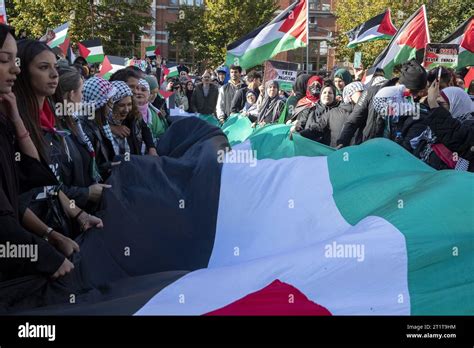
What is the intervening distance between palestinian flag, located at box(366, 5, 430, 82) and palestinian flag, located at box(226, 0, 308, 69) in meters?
1.59

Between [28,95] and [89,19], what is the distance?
112 feet

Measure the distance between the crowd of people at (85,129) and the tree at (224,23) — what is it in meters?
37.5

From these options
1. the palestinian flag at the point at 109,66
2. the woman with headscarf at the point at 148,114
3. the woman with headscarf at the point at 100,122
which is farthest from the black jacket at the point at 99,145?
the palestinian flag at the point at 109,66

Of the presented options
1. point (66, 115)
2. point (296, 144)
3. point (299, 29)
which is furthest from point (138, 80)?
point (299, 29)

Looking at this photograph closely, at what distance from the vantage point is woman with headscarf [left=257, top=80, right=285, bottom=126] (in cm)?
1102

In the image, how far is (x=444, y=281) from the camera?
3262 millimetres

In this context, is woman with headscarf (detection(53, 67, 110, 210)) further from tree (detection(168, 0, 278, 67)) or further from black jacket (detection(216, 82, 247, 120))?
tree (detection(168, 0, 278, 67))

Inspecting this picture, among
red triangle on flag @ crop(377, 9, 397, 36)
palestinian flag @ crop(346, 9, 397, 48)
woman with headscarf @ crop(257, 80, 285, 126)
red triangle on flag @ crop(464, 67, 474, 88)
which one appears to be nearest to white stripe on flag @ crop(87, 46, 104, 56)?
woman with headscarf @ crop(257, 80, 285, 126)

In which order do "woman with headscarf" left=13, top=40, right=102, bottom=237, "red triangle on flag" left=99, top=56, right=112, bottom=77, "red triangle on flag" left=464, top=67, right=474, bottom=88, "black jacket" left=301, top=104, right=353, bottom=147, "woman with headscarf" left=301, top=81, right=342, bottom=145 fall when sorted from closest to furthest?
"woman with headscarf" left=13, top=40, right=102, bottom=237 → "black jacket" left=301, top=104, right=353, bottom=147 → "woman with headscarf" left=301, top=81, right=342, bottom=145 → "red triangle on flag" left=99, top=56, right=112, bottom=77 → "red triangle on flag" left=464, top=67, right=474, bottom=88

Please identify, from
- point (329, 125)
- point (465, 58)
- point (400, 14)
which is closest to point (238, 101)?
point (465, 58)

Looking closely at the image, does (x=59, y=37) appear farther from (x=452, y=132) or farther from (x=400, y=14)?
(x=400, y=14)
